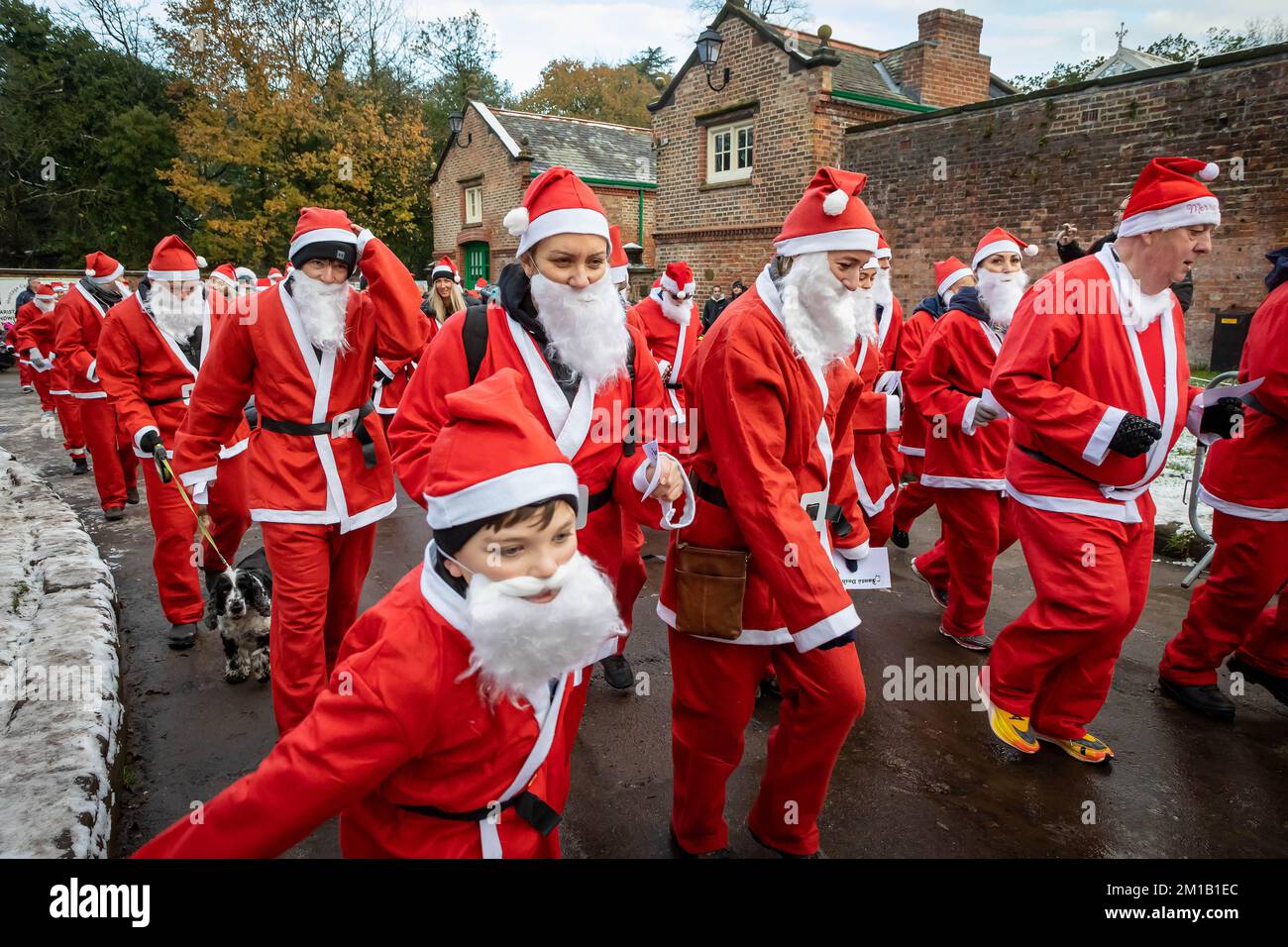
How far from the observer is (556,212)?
10.2 ft

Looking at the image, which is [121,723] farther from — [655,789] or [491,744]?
[491,744]

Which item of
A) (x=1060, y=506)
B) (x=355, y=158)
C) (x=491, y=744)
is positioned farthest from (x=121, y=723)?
(x=355, y=158)

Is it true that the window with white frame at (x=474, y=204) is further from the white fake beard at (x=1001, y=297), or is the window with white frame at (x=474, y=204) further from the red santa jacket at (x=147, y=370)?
A: the white fake beard at (x=1001, y=297)

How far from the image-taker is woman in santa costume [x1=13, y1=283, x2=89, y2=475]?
10445 millimetres

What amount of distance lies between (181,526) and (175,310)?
1.48 metres

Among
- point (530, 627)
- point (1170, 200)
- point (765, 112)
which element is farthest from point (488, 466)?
point (765, 112)

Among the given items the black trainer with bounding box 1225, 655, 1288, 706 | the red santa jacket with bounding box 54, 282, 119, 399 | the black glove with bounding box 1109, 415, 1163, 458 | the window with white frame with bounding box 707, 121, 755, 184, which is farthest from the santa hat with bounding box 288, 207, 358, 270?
the window with white frame with bounding box 707, 121, 755, 184

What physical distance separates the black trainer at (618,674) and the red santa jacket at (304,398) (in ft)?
5.15

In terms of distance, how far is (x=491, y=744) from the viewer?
2002mm

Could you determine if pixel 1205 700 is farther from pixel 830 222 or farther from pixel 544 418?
pixel 544 418

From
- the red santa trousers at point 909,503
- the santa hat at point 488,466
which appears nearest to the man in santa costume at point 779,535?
the santa hat at point 488,466

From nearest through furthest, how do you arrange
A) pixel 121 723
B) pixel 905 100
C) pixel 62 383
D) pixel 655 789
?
1. pixel 655 789
2. pixel 121 723
3. pixel 62 383
4. pixel 905 100

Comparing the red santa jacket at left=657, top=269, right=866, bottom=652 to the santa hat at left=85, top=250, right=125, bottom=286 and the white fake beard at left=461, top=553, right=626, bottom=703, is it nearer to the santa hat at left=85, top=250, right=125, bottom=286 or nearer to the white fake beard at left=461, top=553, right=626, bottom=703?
the white fake beard at left=461, top=553, right=626, bottom=703
